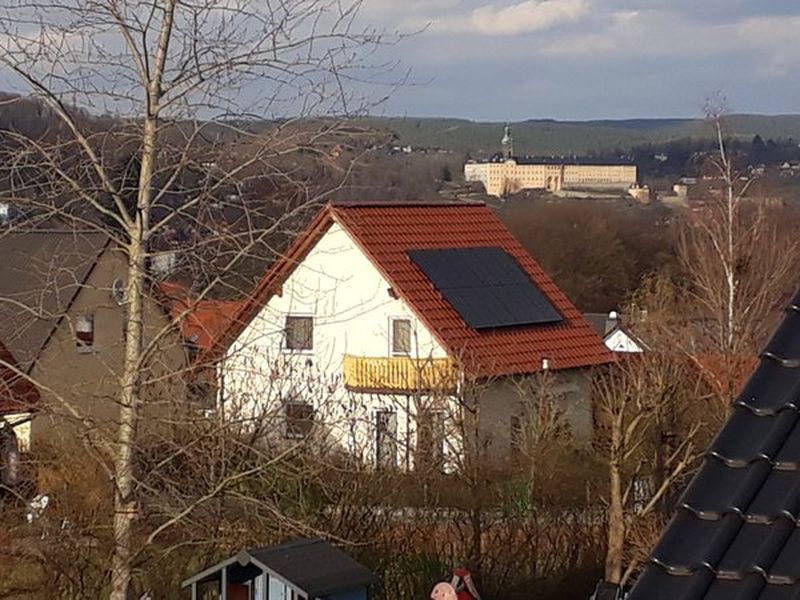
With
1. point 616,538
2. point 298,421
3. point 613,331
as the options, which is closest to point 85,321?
point 298,421

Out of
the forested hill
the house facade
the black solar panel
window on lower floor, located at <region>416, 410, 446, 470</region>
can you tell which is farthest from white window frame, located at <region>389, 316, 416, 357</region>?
the forested hill

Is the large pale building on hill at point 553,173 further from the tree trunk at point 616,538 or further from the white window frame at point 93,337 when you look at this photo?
the white window frame at point 93,337

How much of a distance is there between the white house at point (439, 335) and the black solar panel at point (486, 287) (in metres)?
0.03

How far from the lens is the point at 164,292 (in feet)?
25.5

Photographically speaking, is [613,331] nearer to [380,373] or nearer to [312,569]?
[380,373]

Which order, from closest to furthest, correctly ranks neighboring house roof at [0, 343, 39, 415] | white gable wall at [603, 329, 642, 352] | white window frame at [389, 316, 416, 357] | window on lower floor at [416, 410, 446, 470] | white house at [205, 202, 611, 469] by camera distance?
neighboring house roof at [0, 343, 39, 415], window on lower floor at [416, 410, 446, 470], white house at [205, 202, 611, 469], white window frame at [389, 316, 416, 357], white gable wall at [603, 329, 642, 352]

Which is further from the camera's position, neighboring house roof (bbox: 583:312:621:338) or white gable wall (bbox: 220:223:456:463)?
neighboring house roof (bbox: 583:312:621:338)

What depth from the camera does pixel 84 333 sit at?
8414 mm

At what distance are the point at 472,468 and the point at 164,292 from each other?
679 cm

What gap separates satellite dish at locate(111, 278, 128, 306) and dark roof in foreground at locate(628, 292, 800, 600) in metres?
5.10

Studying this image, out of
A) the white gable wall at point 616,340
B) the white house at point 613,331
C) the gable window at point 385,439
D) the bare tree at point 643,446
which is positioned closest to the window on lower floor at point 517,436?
the bare tree at point 643,446

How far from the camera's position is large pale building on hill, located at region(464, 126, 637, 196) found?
68562 mm

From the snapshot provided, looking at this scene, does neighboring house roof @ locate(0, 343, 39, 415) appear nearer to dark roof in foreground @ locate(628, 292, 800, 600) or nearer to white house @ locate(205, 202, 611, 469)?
dark roof in foreground @ locate(628, 292, 800, 600)

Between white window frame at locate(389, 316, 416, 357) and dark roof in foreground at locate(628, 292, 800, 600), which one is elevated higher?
→ dark roof in foreground at locate(628, 292, 800, 600)
